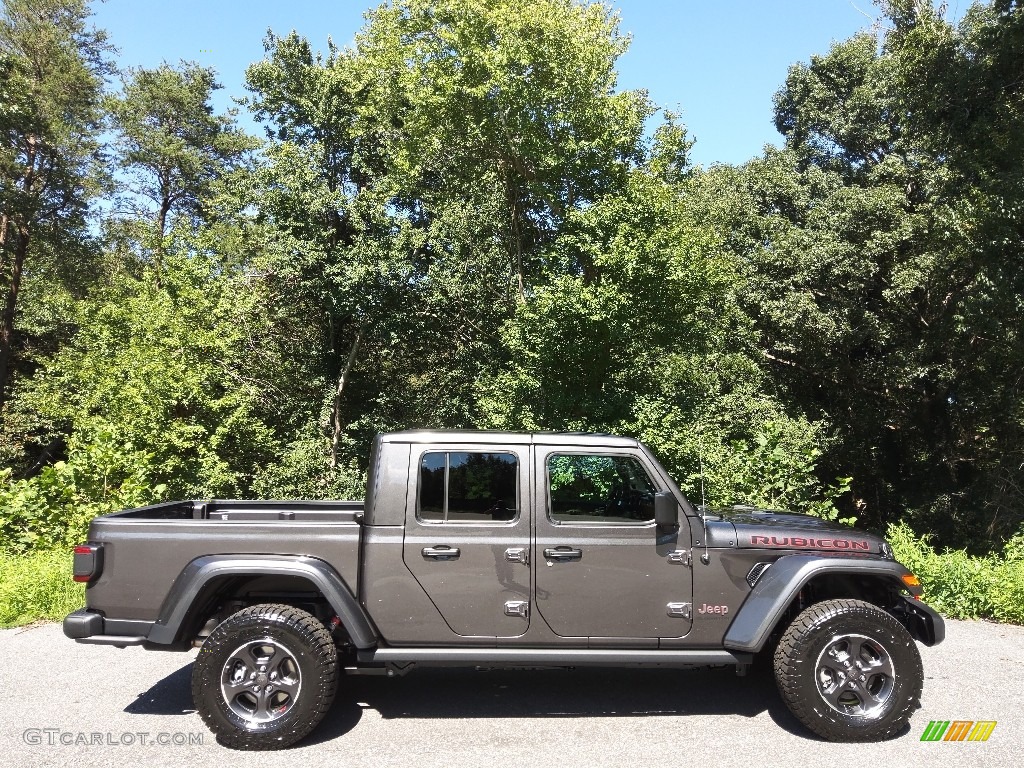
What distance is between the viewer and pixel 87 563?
13.9 feet

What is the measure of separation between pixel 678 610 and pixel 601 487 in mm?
858

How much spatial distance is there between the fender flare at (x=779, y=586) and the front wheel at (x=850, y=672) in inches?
8.4

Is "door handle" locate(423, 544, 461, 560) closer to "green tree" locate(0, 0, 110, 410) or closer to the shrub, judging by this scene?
the shrub

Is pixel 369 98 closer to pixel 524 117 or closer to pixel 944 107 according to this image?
pixel 524 117

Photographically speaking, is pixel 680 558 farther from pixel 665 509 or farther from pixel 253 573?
pixel 253 573

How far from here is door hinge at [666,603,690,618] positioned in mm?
4383

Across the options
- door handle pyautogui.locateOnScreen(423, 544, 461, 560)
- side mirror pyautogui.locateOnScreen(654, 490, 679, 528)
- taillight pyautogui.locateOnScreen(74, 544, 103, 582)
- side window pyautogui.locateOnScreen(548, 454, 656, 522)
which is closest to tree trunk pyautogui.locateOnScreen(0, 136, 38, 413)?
taillight pyautogui.locateOnScreen(74, 544, 103, 582)

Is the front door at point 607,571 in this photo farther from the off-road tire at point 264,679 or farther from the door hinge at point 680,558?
the off-road tire at point 264,679

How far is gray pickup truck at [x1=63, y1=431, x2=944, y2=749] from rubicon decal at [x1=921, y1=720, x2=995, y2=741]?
22 cm

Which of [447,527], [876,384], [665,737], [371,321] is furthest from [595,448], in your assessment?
[876,384]

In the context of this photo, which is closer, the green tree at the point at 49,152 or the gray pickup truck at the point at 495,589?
the gray pickup truck at the point at 495,589

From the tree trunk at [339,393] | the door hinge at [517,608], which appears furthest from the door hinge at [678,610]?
the tree trunk at [339,393]

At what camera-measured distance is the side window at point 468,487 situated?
449cm

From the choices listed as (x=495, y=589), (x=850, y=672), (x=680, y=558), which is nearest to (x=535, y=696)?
(x=495, y=589)
